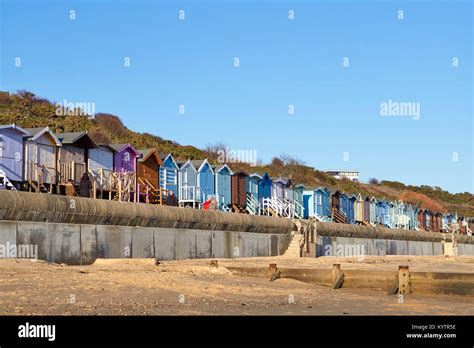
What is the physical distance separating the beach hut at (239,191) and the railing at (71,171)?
16527mm

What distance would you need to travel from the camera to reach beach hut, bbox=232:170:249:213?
2110 inches

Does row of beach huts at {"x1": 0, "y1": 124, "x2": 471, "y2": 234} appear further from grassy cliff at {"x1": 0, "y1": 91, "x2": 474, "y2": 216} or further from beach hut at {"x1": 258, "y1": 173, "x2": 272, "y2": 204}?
grassy cliff at {"x1": 0, "y1": 91, "x2": 474, "y2": 216}

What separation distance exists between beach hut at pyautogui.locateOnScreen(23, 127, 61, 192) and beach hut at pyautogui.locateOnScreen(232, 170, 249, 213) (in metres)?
18.7

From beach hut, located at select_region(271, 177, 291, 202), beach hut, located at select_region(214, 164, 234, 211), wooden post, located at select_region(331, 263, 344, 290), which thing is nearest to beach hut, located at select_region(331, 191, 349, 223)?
beach hut, located at select_region(271, 177, 291, 202)

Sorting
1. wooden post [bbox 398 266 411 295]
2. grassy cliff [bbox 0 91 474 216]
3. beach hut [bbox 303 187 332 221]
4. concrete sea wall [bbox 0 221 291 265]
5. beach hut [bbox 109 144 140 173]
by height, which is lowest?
wooden post [bbox 398 266 411 295]

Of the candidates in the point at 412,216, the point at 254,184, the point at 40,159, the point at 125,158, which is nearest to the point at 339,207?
the point at 254,184

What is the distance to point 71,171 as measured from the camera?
124ft

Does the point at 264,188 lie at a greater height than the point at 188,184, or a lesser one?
greater

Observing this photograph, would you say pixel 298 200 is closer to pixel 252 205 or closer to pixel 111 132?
pixel 252 205

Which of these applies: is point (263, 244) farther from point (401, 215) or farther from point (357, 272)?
point (401, 215)

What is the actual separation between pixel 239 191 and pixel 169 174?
8677 millimetres

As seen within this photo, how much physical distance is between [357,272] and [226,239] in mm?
16653

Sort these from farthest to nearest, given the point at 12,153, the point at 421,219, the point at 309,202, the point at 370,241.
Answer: the point at 421,219 < the point at 309,202 < the point at 370,241 < the point at 12,153
